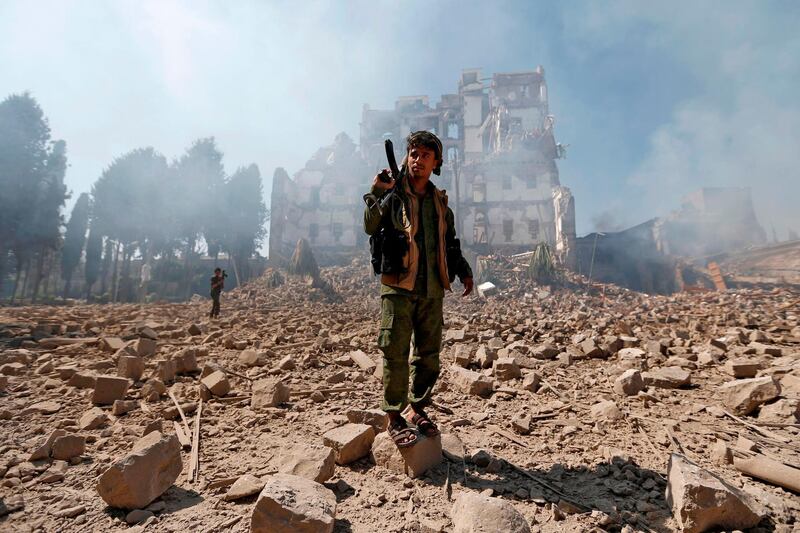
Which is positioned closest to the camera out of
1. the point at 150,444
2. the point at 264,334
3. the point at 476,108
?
the point at 150,444

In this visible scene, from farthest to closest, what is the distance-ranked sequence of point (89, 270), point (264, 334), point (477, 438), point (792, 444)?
1. point (89, 270)
2. point (264, 334)
3. point (477, 438)
4. point (792, 444)

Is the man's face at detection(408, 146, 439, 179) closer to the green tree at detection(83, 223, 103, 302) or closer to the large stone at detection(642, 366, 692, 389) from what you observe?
the large stone at detection(642, 366, 692, 389)

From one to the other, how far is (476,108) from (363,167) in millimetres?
14678

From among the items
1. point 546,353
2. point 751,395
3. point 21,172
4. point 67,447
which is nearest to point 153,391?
point 67,447

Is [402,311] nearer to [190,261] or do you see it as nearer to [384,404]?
[384,404]

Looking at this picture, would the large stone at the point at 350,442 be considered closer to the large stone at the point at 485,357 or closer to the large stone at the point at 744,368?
the large stone at the point at 485,357

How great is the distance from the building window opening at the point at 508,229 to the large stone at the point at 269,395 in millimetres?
30737

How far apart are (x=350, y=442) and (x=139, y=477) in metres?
A: 0.97

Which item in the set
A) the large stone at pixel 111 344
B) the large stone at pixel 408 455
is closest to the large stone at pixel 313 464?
the large stone at pixel 408 455

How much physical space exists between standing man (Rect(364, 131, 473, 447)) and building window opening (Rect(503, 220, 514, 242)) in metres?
30.8

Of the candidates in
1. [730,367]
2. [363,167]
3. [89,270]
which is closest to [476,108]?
[363,167]

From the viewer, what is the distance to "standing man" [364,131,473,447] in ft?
7.03

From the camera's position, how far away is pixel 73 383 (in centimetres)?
325

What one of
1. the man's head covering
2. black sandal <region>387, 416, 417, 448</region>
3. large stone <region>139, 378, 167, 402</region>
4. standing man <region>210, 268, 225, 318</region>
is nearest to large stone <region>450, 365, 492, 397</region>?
black sandal <region>387, 416, 417, 448</region>
